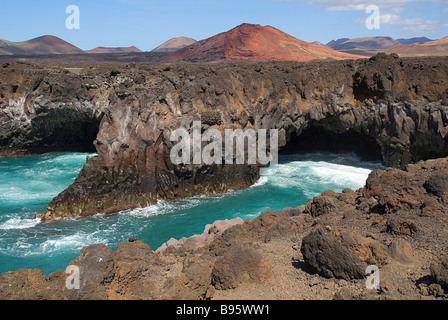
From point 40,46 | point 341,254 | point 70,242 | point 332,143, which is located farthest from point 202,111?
point 40,46

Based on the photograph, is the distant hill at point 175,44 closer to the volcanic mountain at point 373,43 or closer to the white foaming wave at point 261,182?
the volcanic mountain at point 373,43

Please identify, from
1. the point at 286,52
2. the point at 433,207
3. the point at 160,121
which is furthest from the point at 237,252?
the point at 286,52

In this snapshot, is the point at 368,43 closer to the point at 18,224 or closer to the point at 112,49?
the point at 112,49

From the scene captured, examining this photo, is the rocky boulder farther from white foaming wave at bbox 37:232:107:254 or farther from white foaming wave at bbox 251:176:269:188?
white foaming wave at bbox 251:176:269:188

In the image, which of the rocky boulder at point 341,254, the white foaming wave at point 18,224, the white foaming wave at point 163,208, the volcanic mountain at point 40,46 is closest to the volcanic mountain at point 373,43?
the volcanic mountain at point 40,46

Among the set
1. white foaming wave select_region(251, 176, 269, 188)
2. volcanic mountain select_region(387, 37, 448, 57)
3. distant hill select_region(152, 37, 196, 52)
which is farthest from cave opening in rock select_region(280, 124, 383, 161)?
distant hill select_region(152, 37, 196, 52)

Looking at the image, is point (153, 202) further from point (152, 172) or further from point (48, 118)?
point (48, 118)
